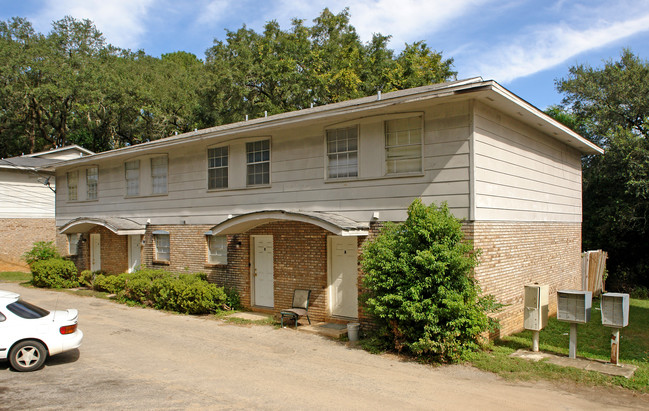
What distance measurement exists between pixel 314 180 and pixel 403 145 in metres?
2.75

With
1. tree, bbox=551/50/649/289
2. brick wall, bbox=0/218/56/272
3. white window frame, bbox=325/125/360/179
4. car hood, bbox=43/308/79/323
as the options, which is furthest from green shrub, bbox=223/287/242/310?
brick wall, bbox=0/218/56/272

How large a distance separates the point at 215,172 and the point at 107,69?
31662 mm

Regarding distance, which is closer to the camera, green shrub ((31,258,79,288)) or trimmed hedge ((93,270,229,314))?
trimmed hedge ((93,270,229,314))

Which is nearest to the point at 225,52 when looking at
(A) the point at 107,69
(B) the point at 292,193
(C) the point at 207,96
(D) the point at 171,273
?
(C) the point at 207,96

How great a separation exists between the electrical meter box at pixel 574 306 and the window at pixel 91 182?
18519mm

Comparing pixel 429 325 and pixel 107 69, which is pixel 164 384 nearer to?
pixel 429 325

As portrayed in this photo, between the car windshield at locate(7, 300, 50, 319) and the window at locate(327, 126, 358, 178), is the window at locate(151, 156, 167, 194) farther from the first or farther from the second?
the car windshield at locate(7, 300, 50, 319)

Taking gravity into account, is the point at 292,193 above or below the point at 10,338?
above

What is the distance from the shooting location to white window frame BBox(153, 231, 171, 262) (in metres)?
17.4

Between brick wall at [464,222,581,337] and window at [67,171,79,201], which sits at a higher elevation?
window at [67,171,79,201]

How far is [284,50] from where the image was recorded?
32.5m

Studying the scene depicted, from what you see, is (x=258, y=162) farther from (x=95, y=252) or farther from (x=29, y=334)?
(x=95, y=252)

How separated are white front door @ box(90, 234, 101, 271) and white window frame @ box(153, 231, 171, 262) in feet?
15.4

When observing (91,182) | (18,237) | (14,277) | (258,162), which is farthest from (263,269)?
(18,237)
